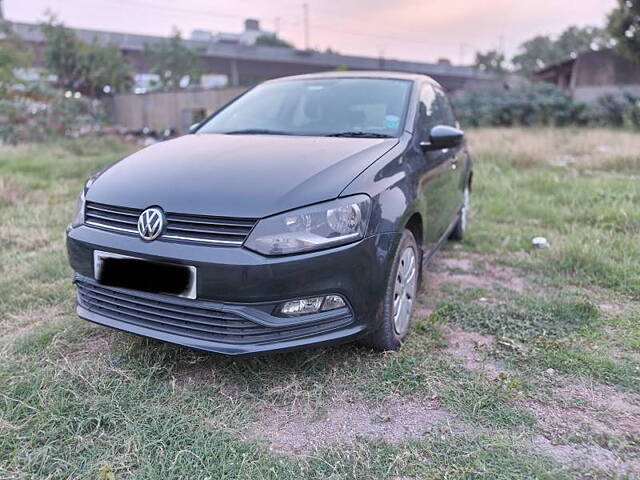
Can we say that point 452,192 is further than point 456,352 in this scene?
Yes

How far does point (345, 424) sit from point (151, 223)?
1.17 metres

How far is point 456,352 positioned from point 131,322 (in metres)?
1.62

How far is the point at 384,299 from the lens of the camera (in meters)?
2.39

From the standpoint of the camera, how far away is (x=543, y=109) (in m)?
15.1

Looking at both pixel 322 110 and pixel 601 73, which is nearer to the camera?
pixel 322 110

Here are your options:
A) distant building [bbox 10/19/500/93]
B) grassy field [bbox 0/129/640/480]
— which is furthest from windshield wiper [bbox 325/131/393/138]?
distant building [bbox 10/19/500/93]

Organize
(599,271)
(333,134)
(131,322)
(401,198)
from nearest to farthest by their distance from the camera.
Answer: (131,322) < (401,198) < (333,134) < (599,271)

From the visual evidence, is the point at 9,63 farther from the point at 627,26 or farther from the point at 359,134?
the point at 627,26

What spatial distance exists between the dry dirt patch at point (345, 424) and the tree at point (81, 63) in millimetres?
20637

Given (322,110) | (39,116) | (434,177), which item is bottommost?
(434,177)

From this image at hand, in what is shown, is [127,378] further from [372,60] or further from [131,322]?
[372,60]

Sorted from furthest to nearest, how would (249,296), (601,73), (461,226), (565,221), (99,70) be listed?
(601,73) → (99,70) → (565,221) → (461,226) → (249,296)

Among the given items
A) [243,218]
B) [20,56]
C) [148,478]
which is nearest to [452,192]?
[243,218]

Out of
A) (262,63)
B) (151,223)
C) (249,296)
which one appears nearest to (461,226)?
(249,296)
